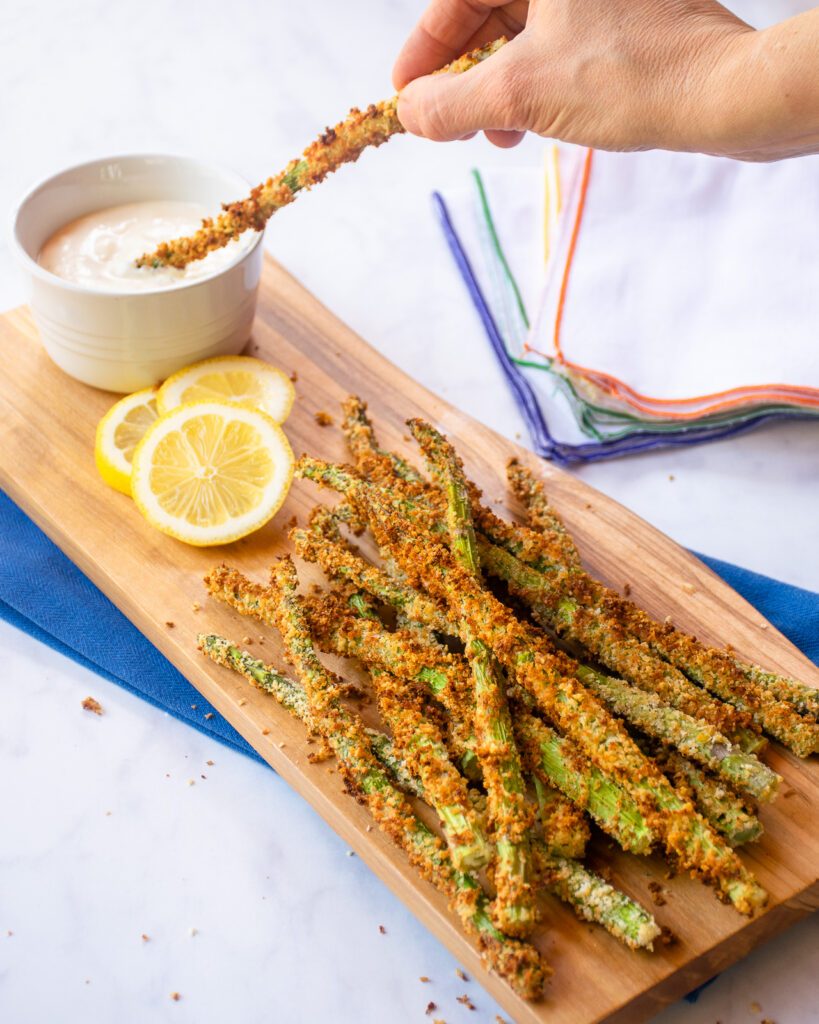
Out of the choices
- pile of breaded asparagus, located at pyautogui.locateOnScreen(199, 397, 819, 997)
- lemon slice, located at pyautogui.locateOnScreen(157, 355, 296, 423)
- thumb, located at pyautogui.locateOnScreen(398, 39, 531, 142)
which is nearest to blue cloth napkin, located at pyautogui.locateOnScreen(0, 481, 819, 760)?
pile of breaded asparagus, located at pyautogui.locateOnScreen(199, 397, 819, 997)

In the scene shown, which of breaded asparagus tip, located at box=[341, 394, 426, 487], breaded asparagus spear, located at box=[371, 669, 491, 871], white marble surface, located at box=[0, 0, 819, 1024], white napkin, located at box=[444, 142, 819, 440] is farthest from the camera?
white napkin, located at box=[444, 142, 819, 440]

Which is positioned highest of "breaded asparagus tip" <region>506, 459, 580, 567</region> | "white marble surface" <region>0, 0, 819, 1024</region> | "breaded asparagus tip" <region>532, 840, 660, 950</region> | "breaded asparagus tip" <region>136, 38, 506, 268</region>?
"breaded asparagus tip" <region>136, 38, 506, 268</region>

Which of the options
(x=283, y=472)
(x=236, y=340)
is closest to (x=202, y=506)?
(x=283, y=472)

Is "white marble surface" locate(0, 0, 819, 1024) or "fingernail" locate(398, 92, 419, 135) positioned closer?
"white marble surface" locate(0, 0, 819, 1024)

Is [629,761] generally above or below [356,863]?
above

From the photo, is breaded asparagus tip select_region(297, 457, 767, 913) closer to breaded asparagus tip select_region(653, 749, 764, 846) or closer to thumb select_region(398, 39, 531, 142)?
breaded asparagus tip select_region(653, 749, 764, 846)

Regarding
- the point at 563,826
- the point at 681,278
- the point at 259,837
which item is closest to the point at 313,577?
the point at 259,837

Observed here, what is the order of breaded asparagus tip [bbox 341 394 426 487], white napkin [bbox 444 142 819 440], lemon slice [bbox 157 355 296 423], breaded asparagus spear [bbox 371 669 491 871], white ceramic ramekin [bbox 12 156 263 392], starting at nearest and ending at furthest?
breaded asparagus spear [bbox 371 669 491 871] → breaded asparagus tip [bbox 341 394 426 487] → white ceramic ramekin [bbox 12 156 263 392] → lemon slice [bbox 157 355 296 423] → white napkin [bbox 444 142 819 440]

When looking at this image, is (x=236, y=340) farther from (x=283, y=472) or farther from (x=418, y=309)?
(x=418, y=309)
